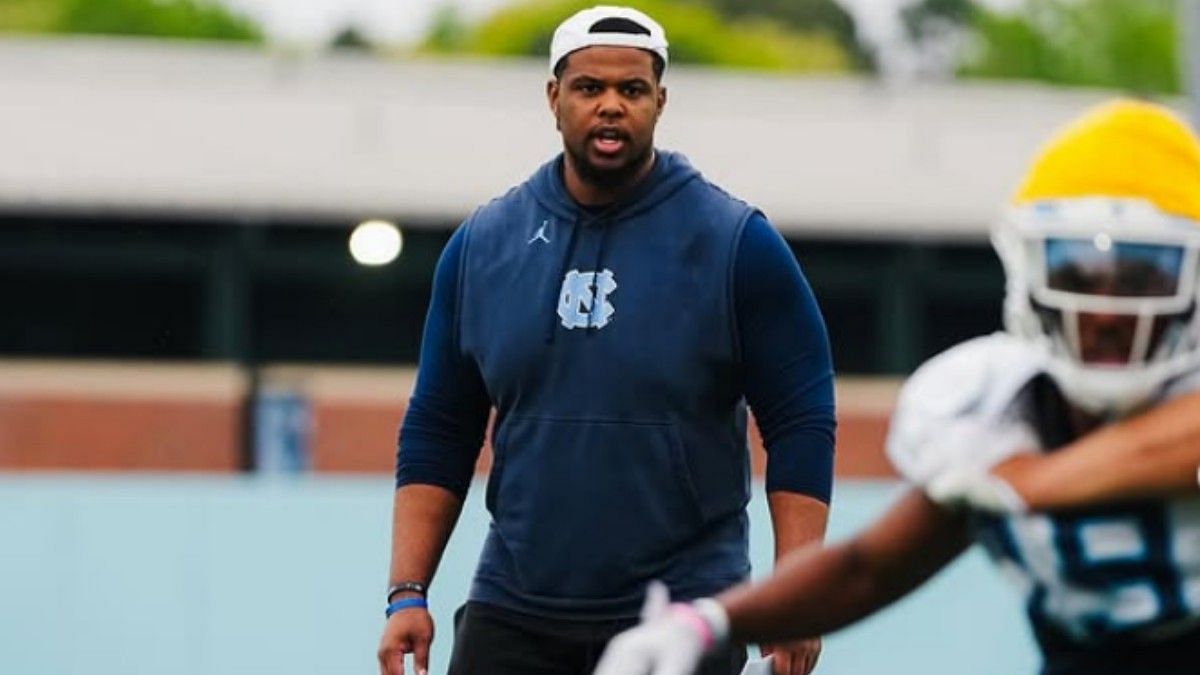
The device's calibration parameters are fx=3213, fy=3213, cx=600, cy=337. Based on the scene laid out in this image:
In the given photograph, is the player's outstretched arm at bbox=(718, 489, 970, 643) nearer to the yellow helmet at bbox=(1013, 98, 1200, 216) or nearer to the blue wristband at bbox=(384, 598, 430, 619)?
the yellow helmet at bbox=(1013, 98, 1200, 216)

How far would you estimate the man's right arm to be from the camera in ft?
18.0

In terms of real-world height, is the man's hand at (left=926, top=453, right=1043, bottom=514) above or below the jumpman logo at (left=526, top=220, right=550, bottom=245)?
below

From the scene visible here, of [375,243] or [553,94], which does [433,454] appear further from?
[375,243]

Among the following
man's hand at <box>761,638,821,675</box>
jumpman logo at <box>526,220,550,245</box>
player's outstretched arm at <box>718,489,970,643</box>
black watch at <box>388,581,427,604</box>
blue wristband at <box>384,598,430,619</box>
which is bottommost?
man's hand at <box>761,638,821,675</box>

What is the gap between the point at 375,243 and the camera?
78.7 ft

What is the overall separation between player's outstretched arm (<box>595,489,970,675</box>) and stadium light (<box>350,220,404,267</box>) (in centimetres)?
2005

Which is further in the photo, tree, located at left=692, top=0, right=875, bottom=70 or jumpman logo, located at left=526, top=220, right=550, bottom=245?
tree, located at left=692, top=0, right=875, bottom=70

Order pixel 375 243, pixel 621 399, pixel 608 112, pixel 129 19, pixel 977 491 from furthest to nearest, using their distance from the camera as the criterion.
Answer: pixel 129 19 < pixel 375 243 < pixel 608 112 < pixel 621 399 < pixel 977 491

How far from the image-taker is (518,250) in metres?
5.39

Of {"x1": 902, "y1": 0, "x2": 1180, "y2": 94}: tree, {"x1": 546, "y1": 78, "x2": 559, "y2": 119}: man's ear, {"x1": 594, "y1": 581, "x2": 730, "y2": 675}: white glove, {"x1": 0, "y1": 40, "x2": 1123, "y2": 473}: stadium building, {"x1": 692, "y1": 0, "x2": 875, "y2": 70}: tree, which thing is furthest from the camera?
{"x1": 692, "y1": 0, "x2": 875, "y2": 70}: tree

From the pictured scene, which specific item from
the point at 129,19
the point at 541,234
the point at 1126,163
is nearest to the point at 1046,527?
the point at 1126,163

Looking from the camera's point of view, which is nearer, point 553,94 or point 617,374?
point 617,374

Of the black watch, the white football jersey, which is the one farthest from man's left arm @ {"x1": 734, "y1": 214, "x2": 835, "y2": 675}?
the white football jersey

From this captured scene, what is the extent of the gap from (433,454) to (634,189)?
61 centimetres
